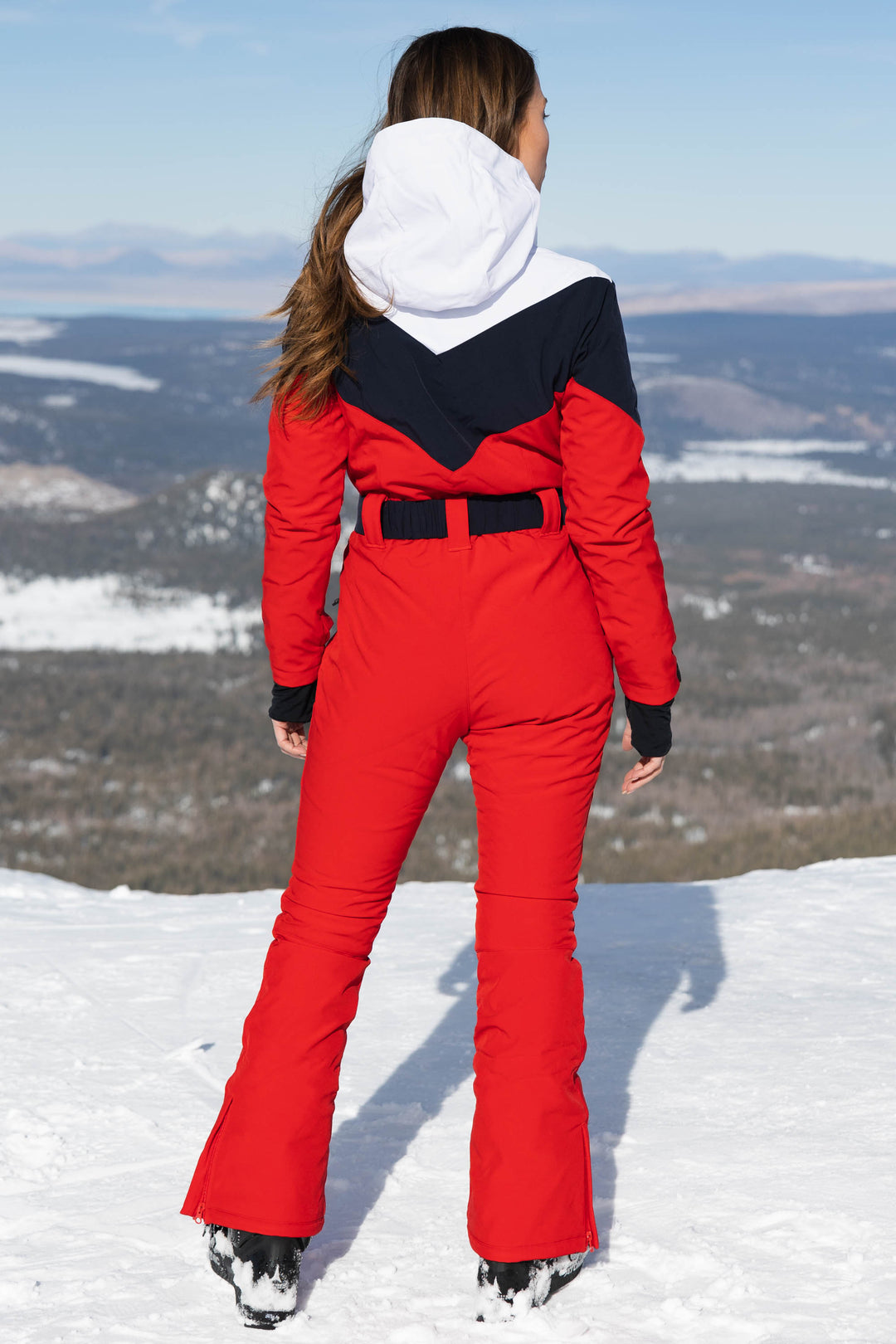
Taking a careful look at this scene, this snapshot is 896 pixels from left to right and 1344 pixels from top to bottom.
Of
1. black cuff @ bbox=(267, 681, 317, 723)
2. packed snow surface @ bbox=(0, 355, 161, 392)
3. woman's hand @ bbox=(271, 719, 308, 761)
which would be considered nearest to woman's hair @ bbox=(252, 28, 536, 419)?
black cuff @ bbox=(267, 681, 317, 723)

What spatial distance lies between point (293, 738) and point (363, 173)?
3.56ft

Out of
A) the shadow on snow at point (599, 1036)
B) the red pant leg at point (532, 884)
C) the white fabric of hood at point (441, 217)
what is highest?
the white fabric of hood at point (441, 217)

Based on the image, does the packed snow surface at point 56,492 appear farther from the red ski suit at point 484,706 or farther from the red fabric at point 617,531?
the red fabric at point 617,531

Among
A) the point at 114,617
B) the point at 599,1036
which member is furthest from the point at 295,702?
the point at 114,617

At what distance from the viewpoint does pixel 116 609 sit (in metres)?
41.6

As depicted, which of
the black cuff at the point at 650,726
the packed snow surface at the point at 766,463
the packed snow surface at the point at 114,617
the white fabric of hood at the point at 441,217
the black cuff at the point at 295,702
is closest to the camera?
the white fabric of hood at the point at 441,217

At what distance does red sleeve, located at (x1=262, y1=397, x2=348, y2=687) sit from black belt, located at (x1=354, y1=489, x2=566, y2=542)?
0.47 ft

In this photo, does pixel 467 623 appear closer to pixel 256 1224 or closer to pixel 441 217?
pixel 441 217

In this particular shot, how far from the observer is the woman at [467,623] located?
6.96 feet

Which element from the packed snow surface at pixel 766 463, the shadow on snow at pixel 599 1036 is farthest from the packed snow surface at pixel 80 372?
the shadow on snow at pixel 599 1036

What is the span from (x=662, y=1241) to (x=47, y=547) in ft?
168

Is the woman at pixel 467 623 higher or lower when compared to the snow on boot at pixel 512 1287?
higher

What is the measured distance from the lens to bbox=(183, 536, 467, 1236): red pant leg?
217 centimetres

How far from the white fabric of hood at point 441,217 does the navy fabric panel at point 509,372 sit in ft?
Answer: 0.27
